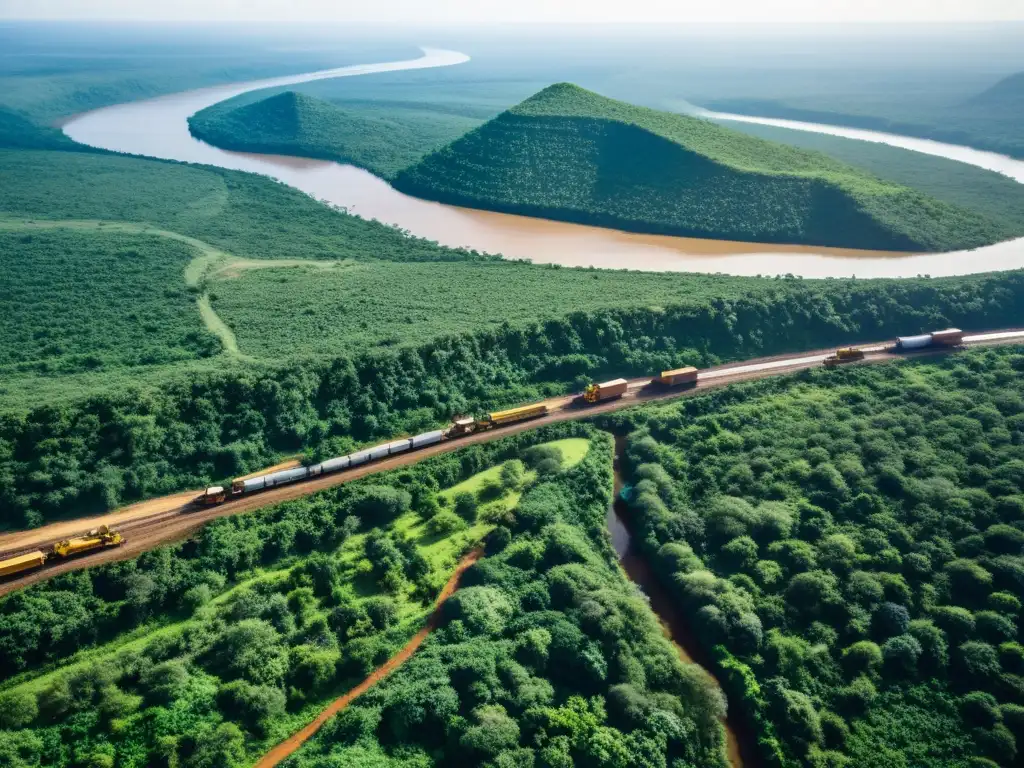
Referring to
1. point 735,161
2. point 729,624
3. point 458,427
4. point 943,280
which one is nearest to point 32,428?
point 458,427

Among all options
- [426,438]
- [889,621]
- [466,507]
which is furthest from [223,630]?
[889,621]

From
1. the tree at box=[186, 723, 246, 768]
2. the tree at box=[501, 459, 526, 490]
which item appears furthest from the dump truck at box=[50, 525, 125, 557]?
the tree at box=[501, 459, 526, 490]

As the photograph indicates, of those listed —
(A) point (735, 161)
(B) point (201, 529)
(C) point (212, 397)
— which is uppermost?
(A) point (735, 161)

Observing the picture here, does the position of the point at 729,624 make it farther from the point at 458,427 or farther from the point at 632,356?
the point at 632,356

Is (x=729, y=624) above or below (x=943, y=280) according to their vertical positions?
below

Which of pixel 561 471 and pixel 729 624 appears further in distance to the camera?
pixel 561 471

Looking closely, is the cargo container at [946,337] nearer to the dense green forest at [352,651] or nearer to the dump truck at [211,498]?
the dense green forest at [352,651]

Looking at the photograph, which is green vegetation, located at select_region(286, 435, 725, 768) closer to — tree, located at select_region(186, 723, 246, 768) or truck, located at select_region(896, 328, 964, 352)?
tree, located at select_region(186, 723, 246, 768)

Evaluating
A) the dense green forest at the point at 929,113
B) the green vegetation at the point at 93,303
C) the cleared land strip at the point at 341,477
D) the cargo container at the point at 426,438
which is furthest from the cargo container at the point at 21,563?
the dense green forest at the point at 929,113

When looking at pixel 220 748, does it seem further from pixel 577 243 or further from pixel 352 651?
pixel 577 243
